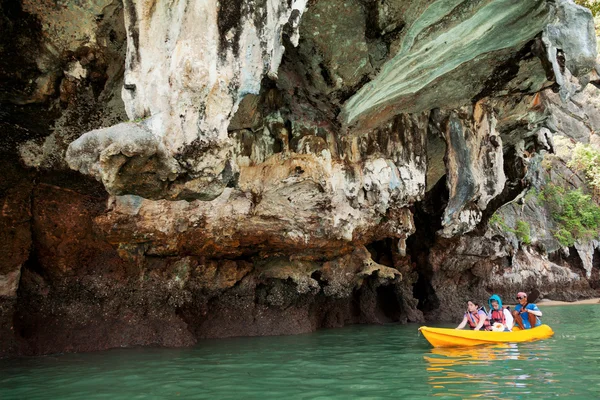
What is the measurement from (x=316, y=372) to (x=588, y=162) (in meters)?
23.9

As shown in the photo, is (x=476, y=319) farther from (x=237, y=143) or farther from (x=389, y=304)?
(x=237, y=143)

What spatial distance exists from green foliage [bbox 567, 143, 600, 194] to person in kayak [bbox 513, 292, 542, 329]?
1738 cm

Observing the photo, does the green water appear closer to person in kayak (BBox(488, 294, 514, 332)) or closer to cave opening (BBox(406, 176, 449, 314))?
person in kayak (BBox(488, 294, 514, 332))

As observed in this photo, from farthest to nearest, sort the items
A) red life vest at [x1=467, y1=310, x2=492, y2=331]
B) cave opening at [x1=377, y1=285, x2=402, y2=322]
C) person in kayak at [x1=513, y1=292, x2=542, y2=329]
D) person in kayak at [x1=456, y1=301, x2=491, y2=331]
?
1. cave opening at [x1=377, y1=285, x2=402, y2=322]
2. person in kayak at [x1=513, y1=292, x2=542, y2=329]
3. red life vest at [x1=467, y1=310, x2=492, y2=331]
4. person in kayak at [x1=456, y1=301, x2=491, y2=331]

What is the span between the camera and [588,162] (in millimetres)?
24797

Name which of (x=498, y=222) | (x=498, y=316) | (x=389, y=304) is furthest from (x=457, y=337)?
(x=498, y=222)

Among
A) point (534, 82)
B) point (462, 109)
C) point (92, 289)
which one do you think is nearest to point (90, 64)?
point (92, 289)

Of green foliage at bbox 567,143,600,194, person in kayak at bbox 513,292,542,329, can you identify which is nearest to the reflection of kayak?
person in kayak at bbox 513,292,542,329

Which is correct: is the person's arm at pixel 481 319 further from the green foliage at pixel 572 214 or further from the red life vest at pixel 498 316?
the green foliage at pixel 572 214

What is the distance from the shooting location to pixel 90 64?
7.41 meters

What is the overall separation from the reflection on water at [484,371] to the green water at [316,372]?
11 mm

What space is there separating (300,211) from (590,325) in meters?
7.96

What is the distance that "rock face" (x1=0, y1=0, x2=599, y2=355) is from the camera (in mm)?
5832

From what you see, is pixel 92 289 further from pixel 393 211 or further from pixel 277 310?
pixel 393 211
